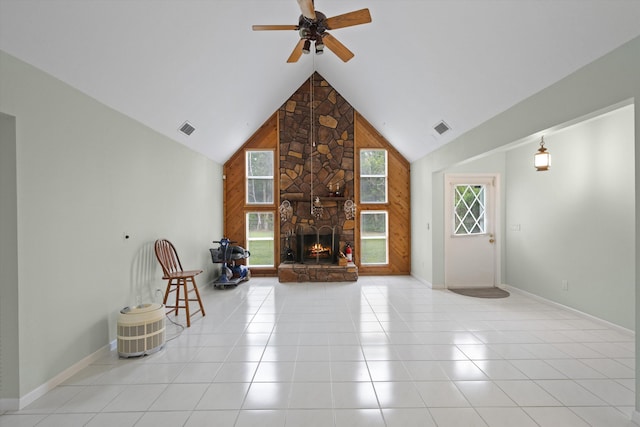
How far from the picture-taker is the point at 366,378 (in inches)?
104

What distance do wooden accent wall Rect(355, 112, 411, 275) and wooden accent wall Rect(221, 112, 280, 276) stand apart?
6.36ft

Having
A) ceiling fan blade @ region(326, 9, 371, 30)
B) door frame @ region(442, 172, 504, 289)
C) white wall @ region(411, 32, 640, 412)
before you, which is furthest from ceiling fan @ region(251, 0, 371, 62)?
door frame @ region(442, 172, 504, 289)

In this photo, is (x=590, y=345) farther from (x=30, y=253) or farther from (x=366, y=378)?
(x=30, y=253)

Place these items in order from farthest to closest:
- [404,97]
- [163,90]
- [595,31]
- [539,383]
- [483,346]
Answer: [404,97] → [163,90] → [483,346] → [539,383] → [595,31]

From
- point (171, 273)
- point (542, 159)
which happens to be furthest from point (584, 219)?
point (171, 273)

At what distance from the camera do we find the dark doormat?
5344 millimetres

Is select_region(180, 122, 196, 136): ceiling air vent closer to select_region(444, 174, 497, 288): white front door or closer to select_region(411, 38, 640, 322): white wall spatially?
select_region(411, 38, 640, 322): white wall

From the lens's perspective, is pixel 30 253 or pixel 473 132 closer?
pixel 30 253

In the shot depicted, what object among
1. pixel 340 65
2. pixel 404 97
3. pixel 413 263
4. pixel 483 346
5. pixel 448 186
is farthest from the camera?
pixel 413 263

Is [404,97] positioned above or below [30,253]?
above

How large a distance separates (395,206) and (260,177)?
3.17 m

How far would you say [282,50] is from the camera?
15.1ft

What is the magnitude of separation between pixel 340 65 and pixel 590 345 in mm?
5238

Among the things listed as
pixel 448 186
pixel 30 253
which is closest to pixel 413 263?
pixel 448 186
